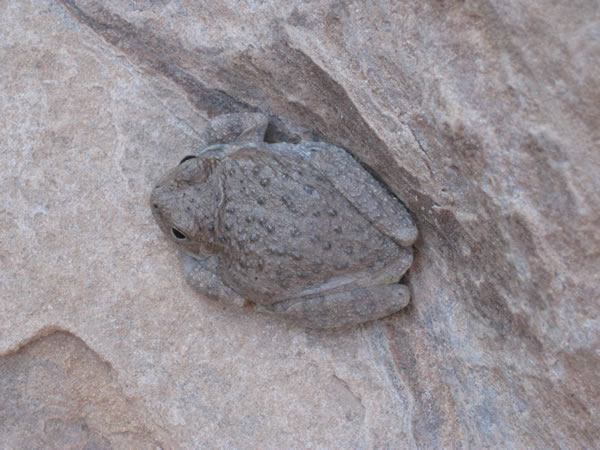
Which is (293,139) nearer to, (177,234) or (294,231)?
(294,231)

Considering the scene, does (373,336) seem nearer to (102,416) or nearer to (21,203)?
(102,416)

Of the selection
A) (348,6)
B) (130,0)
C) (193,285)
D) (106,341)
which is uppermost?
(348,6)

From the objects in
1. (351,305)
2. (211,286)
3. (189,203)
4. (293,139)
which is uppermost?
(293,139)

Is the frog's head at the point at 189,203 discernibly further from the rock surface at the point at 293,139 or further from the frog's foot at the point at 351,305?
the frog's foot at the point at 351,305

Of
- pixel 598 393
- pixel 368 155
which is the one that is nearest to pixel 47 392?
pixel 368 155

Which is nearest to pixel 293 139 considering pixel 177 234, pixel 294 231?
pixel 294 231

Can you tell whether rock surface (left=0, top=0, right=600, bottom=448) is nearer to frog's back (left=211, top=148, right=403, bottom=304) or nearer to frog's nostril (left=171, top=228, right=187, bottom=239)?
frog's nostril (left=171, top=228, right=187, bottom=239)

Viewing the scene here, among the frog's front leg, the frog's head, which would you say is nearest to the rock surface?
the frog's front leg
